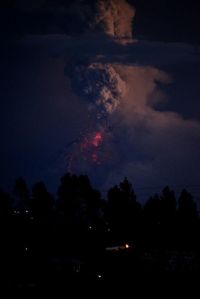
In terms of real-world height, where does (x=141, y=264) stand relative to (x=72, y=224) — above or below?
below

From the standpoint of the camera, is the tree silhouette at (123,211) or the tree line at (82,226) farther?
the tree silhouette at (123,211)

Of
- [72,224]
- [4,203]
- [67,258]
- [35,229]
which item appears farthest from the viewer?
[4,203]

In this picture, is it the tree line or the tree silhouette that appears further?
the tree silhouette

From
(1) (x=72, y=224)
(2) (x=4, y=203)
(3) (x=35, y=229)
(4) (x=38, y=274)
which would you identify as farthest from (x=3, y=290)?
(2) (x=4, y=203)

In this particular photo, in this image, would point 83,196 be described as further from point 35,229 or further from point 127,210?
point 35,229

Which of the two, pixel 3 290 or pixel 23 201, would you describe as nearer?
pixel 3 290

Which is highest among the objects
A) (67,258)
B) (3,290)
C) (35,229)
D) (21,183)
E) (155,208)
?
(21,183)

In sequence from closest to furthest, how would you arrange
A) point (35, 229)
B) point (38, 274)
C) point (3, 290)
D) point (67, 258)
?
1. point (3, 290)
2. point (38, 274)
3. point (67, 258)
4. point (35, 229)

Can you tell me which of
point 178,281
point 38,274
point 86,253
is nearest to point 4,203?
point 86,253

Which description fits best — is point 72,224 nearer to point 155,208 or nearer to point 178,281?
point 155,208
